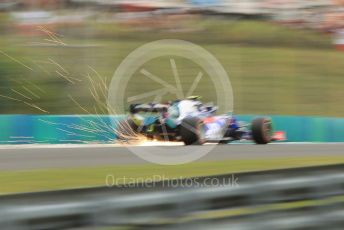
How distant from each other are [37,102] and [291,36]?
913cm

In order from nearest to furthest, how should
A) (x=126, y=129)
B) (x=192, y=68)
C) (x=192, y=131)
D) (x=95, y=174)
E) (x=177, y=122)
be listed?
1. (x=95, y=174)
2. (x=192, y=131)
3. (x=177, y=122)
4. (x=126, y=129)
5. (x=192, y=68)

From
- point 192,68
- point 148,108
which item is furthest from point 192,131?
point 192,68

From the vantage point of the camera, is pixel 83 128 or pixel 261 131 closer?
pixel 261 131

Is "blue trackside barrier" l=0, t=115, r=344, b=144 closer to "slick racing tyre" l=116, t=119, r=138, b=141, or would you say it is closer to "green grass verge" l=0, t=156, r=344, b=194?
"slick racing tyre" l=116, t=119, r=138, b=141

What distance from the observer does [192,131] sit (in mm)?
14125

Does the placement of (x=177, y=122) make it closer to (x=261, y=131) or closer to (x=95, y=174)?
(x=261, y=131)

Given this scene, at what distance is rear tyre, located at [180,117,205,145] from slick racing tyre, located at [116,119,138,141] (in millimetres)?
1143

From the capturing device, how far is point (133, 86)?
20.6 metres

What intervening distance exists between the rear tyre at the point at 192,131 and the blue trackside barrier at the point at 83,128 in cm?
137

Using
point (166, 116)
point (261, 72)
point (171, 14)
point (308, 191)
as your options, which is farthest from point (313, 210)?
point (171, 14)

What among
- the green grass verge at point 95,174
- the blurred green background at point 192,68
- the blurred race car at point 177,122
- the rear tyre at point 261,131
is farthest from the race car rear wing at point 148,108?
the green grass verge at point 95,174

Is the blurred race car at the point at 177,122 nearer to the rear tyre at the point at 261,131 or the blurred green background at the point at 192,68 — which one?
the rear tyre at the point at 261,131

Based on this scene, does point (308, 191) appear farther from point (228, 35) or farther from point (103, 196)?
point (228, 35)

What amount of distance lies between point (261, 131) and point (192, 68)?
7456mm
